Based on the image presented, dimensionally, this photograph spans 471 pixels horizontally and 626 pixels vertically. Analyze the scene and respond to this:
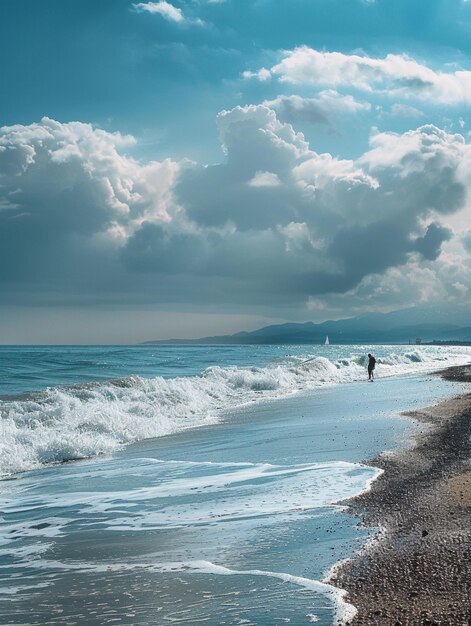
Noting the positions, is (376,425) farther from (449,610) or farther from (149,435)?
(449,610)

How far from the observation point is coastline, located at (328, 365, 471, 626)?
5.93 m

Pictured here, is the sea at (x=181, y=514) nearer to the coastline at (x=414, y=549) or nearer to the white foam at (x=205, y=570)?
the white foam at (x=205, y=570)

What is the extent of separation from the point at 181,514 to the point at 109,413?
13.7m

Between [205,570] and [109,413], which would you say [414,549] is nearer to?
[205,570]

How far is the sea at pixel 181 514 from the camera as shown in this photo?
644cm

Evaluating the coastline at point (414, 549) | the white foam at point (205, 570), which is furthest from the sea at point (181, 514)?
the coastline at point (414, 549)

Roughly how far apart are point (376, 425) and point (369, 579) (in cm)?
1417

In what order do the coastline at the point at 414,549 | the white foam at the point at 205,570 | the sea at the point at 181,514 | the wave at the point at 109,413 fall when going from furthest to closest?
the wave at the point at 109,413
the sea at the point at 181,514
the white foam at the point at 205,570
the coastline at the point at 414,549

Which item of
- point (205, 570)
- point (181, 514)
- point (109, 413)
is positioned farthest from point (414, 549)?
point (109, 413)

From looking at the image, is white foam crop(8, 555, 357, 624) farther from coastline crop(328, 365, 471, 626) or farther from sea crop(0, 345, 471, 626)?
coastline crop(328, 365, 471, 626)

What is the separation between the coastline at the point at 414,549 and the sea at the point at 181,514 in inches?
12.0

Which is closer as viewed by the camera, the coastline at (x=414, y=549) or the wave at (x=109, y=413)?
the coastline at (x=414, y=549)

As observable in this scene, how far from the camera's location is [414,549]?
764 cm

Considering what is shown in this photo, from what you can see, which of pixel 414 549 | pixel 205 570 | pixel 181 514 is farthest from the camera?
pixel 181 514
